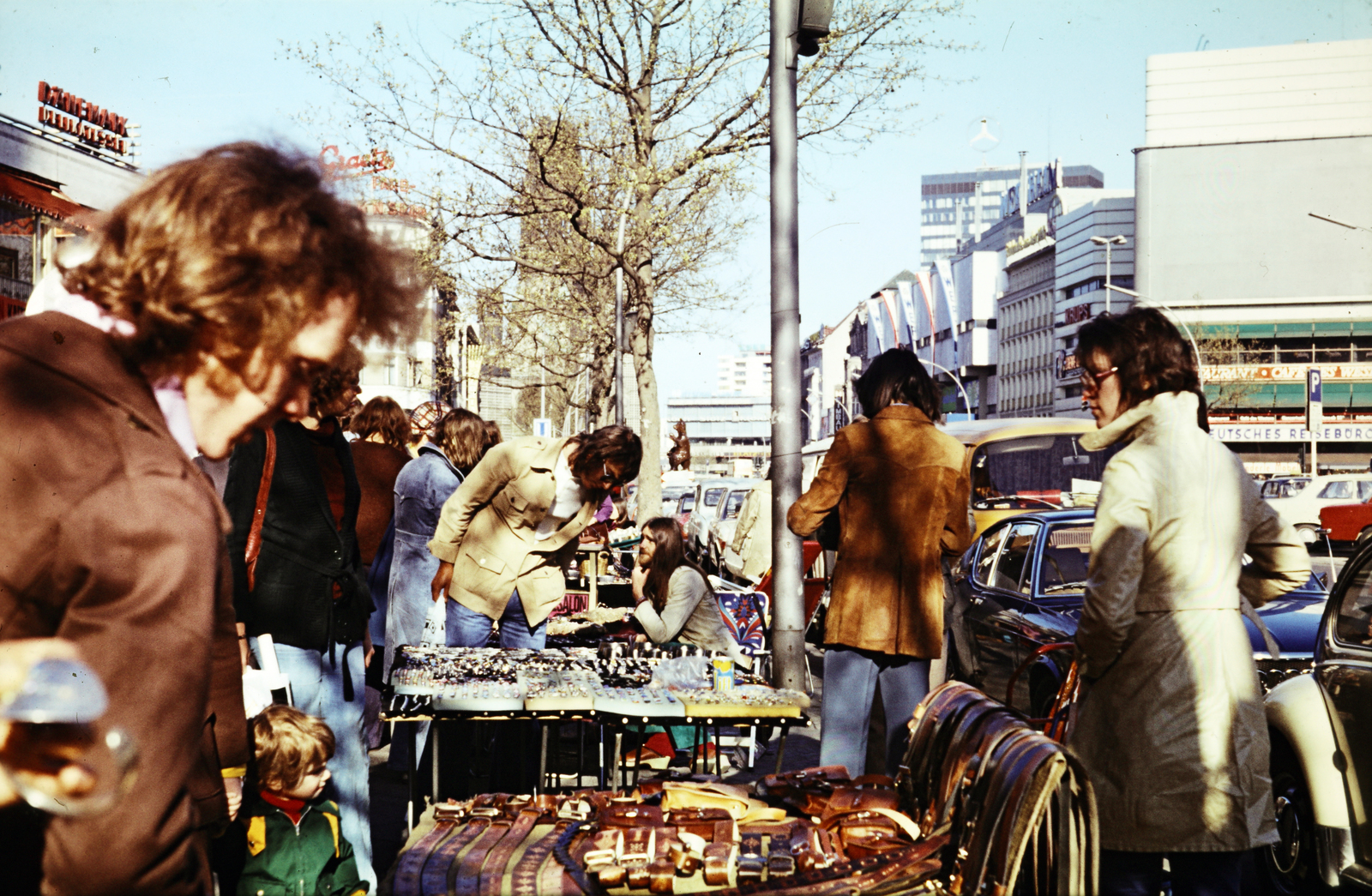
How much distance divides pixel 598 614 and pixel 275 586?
6532 mm

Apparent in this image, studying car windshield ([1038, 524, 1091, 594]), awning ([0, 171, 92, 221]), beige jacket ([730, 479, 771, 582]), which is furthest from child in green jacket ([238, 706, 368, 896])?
awning ([0, 171, 92, 221])

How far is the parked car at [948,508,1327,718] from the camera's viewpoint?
25.5ft

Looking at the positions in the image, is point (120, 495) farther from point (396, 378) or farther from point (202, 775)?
point (396, 378)

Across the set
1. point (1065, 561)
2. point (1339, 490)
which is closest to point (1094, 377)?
point (1065, 561)

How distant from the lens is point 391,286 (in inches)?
69.5

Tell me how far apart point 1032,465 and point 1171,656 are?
604 inches

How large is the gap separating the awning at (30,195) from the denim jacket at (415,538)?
82.2 ft

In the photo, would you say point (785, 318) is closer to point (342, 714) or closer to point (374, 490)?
point (374, 490)

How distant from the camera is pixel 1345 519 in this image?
31.2m

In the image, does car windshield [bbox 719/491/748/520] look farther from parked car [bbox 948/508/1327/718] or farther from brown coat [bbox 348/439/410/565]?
brown coat [bbox 348/439/410/565]

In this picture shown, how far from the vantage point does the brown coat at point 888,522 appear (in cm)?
511

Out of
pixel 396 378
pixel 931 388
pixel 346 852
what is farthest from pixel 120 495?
pixel 396 378

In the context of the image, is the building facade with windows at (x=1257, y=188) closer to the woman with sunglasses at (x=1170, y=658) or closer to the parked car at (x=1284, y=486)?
the parked car at (x=1284, y=486)

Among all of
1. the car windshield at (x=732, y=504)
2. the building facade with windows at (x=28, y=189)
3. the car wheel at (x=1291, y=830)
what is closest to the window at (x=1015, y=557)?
the car wheel at (x=1291, y=830)
